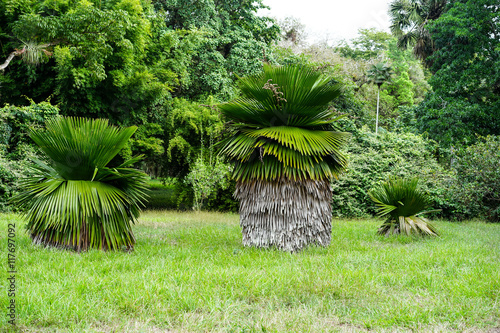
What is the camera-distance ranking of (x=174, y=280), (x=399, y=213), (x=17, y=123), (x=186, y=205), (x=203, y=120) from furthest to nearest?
(x=186, y=205), (x=203, y=120), (x=17, y=123), (x=399, y=213), (x=174, y=280)

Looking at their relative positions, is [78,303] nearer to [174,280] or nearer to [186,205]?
[174,280]

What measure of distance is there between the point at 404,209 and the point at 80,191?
668 cm

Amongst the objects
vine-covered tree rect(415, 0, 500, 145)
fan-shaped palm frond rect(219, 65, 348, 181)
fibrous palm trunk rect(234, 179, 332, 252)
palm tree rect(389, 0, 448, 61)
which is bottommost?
fibrous palm trunk rect(234, 179, 332, 252)

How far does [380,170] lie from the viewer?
1436cm

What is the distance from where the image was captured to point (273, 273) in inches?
185

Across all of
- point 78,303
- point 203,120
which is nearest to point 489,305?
point 78,303

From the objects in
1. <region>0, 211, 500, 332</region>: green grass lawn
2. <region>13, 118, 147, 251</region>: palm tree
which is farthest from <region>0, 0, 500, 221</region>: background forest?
<region>0, 211, 500, 332</region>: green grass lawn

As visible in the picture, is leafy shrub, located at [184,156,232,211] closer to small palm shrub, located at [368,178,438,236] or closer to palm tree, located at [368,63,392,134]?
small palm shrub, located at [368,178,438,236]

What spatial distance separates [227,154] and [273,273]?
2726 mm

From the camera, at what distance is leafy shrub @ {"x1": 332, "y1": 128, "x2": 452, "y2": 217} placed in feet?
45.0

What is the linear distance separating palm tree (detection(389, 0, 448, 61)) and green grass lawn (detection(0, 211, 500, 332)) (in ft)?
65.9

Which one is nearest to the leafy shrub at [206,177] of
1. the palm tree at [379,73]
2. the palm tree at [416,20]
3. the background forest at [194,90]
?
the background forest at [194,90]

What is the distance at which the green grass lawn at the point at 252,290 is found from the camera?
128 inches

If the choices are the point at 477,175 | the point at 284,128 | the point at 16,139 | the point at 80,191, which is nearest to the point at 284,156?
the point at 284,128
